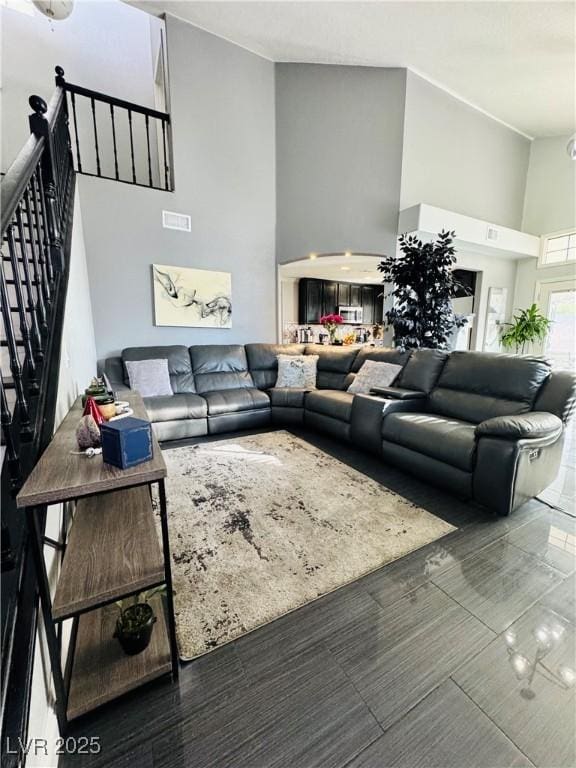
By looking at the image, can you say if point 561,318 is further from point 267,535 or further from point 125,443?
point 125,443

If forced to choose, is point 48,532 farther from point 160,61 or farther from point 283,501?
point 160,61

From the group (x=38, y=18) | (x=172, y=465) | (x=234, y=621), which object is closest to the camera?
(x=234, y=621)

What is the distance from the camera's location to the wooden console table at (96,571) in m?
0.88

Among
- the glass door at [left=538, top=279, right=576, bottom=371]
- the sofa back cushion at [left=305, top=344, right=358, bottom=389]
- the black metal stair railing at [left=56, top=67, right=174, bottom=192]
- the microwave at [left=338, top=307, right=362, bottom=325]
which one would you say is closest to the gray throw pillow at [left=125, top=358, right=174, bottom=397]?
the sofa back cushion at [left=305, top=344, right=358, bottom=389]

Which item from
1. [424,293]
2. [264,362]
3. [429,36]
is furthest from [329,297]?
[429,36]

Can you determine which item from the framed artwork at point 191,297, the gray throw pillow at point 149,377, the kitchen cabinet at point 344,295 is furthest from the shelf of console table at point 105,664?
the kitchen cabinet at point 344,295

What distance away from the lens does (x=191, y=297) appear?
4.43m

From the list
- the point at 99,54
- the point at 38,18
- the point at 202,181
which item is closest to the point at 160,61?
the point at 99,54

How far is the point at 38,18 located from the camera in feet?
13.0

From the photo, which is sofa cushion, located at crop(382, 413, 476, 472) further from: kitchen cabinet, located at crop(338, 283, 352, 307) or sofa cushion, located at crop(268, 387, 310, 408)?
kitchen cabinet, located at crop(338, 283, 352, 307)

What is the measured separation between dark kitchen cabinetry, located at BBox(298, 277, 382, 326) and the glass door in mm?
3152

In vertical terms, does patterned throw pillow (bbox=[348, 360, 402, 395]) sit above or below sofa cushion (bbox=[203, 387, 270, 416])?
above

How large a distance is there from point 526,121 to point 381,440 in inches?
247

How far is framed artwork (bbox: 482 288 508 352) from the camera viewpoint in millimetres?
6254
